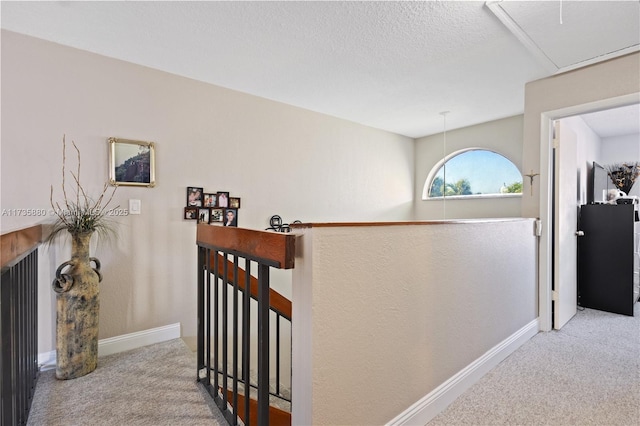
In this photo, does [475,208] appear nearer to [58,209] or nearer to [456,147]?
[456,147]

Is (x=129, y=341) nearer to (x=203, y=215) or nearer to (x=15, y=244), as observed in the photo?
(x=203, y=215)

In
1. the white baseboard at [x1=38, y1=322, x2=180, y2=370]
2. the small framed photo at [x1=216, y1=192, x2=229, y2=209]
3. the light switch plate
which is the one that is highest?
the small framed photo at [x1=216, y1=192, x2=229, y2=209]

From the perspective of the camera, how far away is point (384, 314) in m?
1.28

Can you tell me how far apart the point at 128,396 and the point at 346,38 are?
256 centimetres

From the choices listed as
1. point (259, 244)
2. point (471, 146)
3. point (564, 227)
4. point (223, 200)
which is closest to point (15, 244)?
point (259, 244)

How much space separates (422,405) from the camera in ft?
4.82

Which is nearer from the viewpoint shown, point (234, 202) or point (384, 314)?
point (384, 314)

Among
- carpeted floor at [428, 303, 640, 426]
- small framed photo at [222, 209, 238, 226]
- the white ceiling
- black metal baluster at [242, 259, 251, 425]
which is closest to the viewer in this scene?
black metal baluster at [242, 259, 251, 425]

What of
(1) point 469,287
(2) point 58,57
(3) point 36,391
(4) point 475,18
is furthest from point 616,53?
(3) point 36,391

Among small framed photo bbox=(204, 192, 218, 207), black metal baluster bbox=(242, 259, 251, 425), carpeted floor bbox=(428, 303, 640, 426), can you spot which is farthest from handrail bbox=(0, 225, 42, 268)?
carpeted floor bbox=(428, 303, 640, 426)

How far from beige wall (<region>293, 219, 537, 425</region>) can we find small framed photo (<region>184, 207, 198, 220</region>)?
5.90 ft

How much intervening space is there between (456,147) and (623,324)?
8.73 feet

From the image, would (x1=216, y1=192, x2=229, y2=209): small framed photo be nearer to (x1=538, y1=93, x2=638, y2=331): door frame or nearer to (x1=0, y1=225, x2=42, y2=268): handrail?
A: (x1=0, y1=225, x2=42, y2=268): handrail

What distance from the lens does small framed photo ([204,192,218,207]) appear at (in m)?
2.69
